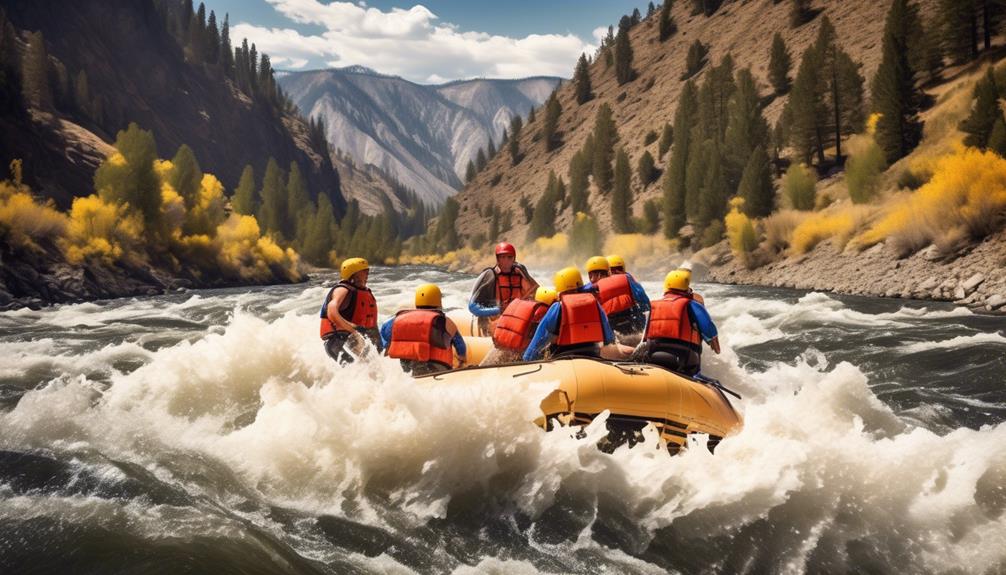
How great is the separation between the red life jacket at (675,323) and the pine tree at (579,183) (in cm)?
7716

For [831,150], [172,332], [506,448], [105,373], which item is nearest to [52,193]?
[172,332]

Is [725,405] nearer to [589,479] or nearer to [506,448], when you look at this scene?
[589,479]

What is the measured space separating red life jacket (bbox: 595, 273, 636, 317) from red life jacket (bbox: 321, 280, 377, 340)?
3.40 m

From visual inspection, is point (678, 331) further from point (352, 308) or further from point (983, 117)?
point (983, 117)

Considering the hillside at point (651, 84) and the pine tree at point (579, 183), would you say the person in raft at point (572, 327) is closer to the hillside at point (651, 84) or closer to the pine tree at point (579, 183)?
the hillside at point (651, 84)

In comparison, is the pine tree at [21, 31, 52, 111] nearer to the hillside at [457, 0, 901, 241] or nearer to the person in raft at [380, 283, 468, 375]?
the hillside at [457, 0, 901, 241]

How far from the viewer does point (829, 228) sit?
3428 cm

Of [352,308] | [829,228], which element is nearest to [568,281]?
[352,308]

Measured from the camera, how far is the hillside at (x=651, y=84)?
229 feet

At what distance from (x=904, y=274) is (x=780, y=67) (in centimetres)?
4945

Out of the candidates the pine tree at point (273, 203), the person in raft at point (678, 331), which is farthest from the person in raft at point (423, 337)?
the pine tree at point (273, 203)

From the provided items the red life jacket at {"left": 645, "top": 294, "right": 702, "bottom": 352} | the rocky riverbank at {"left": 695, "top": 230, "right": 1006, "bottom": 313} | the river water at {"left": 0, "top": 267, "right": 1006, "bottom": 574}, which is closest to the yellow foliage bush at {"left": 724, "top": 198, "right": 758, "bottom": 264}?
the rocky riverbank at {"left": 695, "top": 230, "right": 1006, "bottom": 313}

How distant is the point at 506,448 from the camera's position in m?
6.20

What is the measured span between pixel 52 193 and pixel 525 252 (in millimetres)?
52304
